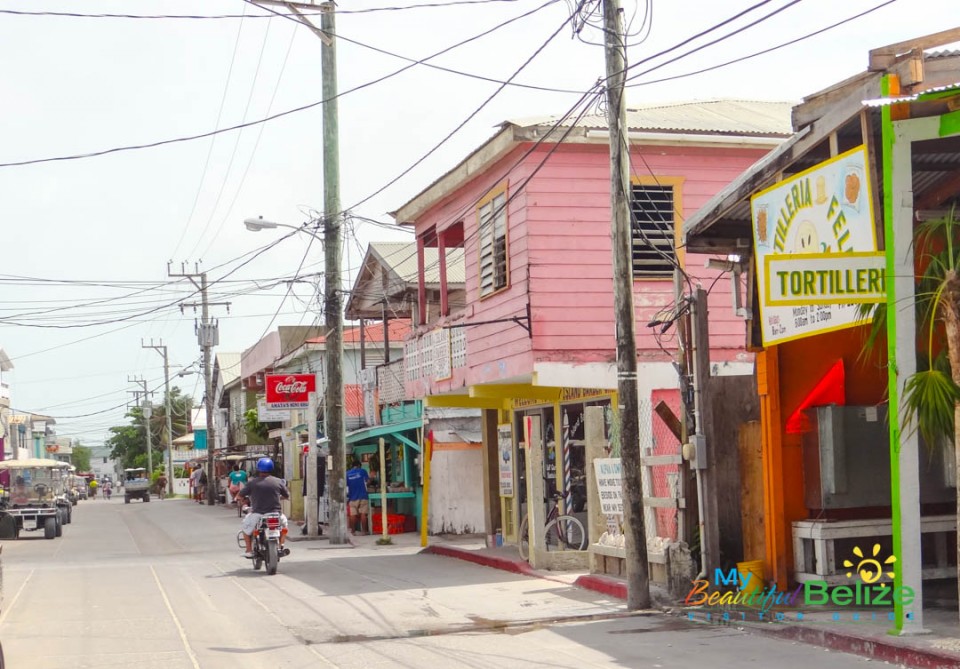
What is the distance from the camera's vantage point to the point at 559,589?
15.6 meters

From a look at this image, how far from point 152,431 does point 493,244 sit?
121251 millimetres

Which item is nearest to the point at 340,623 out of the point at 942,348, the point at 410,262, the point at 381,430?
the point at 942,348

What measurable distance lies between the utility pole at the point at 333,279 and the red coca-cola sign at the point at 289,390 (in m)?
4.90

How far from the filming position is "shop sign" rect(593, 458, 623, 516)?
15117 millimetres

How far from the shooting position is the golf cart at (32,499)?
3309 centimetres

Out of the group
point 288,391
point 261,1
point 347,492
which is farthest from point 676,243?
point 288,391

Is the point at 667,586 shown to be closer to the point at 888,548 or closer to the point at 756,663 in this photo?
the point at 888,548

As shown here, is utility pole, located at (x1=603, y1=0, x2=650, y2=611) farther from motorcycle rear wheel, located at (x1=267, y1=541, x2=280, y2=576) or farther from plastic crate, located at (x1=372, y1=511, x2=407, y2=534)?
plastic crate, located at (x1=372, y1=511, x2=407, y2=534)

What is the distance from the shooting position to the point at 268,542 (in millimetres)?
18812

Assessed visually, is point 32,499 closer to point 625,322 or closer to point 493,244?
point 493,244

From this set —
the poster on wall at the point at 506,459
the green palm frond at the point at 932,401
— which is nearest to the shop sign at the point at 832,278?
the green palm frond at the point at 932,401

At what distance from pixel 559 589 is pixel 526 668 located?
19.2 ft

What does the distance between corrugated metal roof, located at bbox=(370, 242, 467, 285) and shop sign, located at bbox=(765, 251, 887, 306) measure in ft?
66.7

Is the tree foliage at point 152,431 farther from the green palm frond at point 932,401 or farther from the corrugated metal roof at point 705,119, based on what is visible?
the green palm frond at point 932,401
